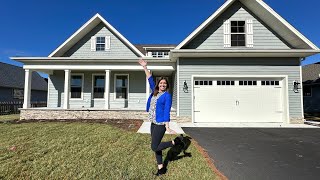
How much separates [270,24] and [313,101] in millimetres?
13201

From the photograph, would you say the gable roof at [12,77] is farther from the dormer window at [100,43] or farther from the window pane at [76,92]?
the dormer window at [100,43]

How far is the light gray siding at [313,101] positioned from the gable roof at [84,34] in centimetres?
→ 1745

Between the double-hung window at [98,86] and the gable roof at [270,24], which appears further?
the double-hung window at [98,86]

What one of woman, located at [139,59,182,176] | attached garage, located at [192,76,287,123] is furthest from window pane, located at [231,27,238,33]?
woman, located at [139,59,182,176]

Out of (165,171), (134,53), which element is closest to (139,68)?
(134,53)

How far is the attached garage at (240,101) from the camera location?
10.8 metres

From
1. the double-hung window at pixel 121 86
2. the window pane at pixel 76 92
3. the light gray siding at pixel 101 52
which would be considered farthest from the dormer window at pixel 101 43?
the window pane at pixel 76 92

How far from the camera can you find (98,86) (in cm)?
1439

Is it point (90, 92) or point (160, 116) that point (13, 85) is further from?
point (160, 116)

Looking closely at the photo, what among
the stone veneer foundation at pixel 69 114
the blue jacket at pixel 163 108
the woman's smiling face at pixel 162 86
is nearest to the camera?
the blue jacket at pixel 163 108

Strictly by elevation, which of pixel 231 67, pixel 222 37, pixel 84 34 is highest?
pixel 84 34

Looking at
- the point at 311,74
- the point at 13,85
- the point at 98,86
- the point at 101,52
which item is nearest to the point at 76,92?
the point at 98,86

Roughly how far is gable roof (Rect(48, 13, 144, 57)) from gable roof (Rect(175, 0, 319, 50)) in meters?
4.74

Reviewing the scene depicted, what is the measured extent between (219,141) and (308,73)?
20691 mm
